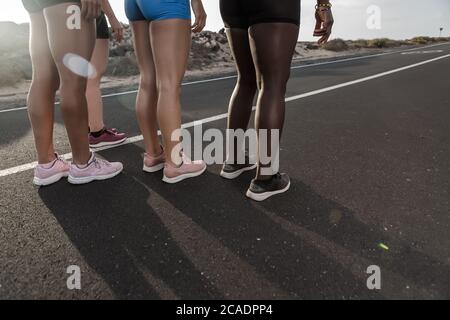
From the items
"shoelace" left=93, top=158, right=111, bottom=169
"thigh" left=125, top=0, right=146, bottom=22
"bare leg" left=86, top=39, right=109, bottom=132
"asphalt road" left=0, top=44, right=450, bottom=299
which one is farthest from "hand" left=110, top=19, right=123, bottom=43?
"shoelace" left=93, top=158, right=111, bottom=169

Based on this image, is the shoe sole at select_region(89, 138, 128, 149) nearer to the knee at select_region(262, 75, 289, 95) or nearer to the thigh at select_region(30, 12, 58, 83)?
the thigh at select_region(30, 12, 58, 83)

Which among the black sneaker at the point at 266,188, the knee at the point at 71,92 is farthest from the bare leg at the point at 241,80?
the knee at the point at 71,92

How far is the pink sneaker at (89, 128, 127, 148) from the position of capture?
328cm

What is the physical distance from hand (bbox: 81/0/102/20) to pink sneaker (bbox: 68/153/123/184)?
96 centimetres

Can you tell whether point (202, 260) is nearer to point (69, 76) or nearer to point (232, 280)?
point (232, 280)

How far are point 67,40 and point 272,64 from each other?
49.8 inches

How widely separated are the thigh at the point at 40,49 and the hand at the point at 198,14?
1.00 meters

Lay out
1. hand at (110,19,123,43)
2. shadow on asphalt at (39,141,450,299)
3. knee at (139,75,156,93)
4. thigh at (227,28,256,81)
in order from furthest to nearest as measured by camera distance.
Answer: hand at (110,19,123,43), knee at (139,75,156,93), thigh at (227,28,256,81), shadow on asphalt at (39,141,450,299)

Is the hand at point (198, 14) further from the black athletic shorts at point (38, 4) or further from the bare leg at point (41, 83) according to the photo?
the bare leg at point (41, 83)

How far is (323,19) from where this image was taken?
2199mm

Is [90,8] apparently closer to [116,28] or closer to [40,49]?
[40,49]

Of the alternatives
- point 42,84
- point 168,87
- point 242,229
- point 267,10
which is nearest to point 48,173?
point 42,84

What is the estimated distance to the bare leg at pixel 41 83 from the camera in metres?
2.26
